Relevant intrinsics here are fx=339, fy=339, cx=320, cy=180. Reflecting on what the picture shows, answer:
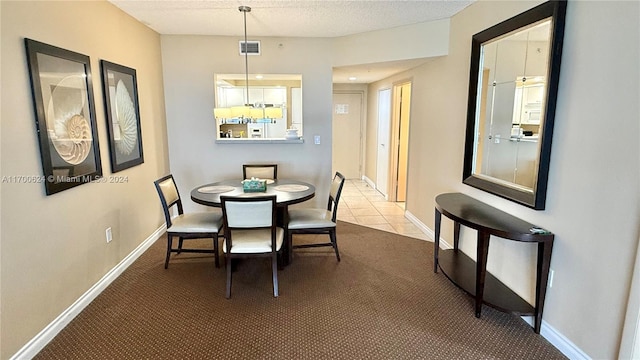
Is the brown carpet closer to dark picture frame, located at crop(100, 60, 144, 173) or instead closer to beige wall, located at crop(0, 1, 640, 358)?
beige wall, located at crop(0, 1, 640, 358)

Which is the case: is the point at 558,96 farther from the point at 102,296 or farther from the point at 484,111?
the point at 102,296

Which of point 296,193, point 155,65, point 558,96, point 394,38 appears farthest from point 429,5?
point 155,65

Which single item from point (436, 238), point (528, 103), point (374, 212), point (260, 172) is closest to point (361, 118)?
point (374, 212)

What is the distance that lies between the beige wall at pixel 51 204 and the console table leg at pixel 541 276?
10.4ft

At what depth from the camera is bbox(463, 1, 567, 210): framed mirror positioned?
211cm

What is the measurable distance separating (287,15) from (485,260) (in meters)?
2.81

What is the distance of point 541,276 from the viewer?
7.06ft

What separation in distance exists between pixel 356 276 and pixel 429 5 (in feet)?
8.36

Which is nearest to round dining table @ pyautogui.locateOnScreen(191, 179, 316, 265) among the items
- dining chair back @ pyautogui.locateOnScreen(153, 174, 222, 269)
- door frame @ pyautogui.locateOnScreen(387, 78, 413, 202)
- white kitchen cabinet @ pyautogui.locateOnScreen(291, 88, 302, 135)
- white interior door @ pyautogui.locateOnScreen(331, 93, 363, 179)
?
dining chair back @ pyautogui.locateOnScreen(153, 174, 222, 269)

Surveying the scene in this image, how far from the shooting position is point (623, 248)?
171cm

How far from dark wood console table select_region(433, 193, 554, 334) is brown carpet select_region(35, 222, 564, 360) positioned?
0.14 m

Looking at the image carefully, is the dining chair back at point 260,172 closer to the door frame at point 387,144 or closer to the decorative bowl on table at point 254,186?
the decorative bowl on table at point 254,186

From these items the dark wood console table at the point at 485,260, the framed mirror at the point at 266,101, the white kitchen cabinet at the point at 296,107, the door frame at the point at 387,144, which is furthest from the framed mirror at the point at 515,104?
the white kitchen cabinet at the point at 296,107

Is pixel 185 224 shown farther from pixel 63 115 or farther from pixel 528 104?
pixel 528 104
